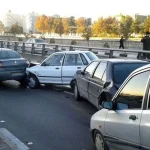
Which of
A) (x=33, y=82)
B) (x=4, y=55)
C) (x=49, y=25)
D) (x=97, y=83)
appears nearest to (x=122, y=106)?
(x=97, y=83)

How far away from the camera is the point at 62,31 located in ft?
315

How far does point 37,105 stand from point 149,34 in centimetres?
1154

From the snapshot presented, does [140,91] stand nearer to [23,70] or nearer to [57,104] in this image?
[57,104]

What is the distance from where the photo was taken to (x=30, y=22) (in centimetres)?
15538

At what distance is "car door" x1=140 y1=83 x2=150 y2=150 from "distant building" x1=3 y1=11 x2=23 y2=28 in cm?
16346

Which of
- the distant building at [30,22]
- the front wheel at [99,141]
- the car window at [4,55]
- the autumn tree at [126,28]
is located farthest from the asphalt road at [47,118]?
the distant building at [30,22]

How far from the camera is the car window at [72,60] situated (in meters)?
11.6

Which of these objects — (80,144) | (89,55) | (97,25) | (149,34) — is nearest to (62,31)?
(97,25)

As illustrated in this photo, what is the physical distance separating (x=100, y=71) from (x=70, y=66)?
3.82 meters

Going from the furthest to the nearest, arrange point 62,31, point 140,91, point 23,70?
1. point 62,31
2. point 23,70
3. point 140,91

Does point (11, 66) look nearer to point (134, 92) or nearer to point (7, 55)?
point (7, 55)

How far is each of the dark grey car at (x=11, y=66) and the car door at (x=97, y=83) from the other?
5452mm

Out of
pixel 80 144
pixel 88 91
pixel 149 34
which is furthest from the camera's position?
pixel 149 34

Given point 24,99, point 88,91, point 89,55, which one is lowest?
point 24,99
